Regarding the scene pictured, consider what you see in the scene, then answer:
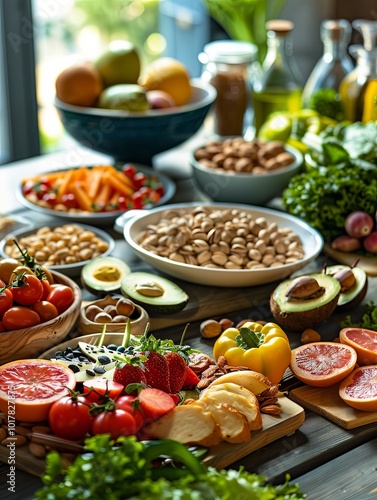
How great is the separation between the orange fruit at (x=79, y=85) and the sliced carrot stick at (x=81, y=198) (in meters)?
0.32

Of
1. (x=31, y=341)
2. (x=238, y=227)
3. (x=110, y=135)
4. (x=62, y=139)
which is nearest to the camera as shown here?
(x=31, y=341)

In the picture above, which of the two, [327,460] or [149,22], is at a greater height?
[149,22]

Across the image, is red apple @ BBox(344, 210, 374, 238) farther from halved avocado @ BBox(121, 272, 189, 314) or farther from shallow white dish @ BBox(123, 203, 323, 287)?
halved avocado @ BBox(121, 272, 189, 314)

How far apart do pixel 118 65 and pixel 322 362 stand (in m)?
1.32

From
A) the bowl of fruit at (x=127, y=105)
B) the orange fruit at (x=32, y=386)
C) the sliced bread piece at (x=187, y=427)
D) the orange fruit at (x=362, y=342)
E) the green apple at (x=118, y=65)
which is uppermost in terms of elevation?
the green apple at (x=118, y=65)

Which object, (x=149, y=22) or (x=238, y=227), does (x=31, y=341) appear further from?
(x=149, y=22)

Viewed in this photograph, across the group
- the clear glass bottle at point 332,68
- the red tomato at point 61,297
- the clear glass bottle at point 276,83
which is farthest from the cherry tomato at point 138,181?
the red tomato at point 61,297

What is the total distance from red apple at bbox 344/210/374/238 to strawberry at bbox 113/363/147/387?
35.5 inches

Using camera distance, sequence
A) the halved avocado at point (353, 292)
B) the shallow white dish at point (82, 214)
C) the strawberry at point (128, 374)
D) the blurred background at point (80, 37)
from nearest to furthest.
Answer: the strawberry at point (128, 374) < the halved avocado at point (353, 292) < the shallow white dish at point (82, 214) < the blurred background at point (80, 37)

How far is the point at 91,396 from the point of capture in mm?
1356

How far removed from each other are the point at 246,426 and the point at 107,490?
344mm

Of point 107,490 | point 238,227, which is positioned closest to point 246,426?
point 107,490

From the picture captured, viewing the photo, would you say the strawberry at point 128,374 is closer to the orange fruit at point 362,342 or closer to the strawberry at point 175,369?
the strawberry at point 175,369

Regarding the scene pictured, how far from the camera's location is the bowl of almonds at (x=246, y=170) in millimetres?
2309
